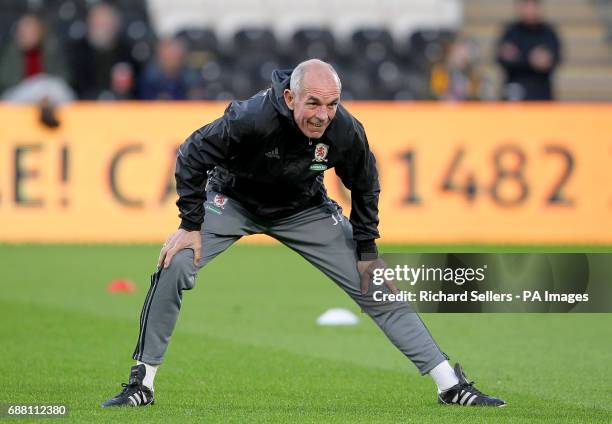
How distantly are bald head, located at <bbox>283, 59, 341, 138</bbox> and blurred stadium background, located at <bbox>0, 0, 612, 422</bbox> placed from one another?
157 centimetres

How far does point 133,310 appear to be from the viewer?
1250 centimetres

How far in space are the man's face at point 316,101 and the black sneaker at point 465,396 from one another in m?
1.65

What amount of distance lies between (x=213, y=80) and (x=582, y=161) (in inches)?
257

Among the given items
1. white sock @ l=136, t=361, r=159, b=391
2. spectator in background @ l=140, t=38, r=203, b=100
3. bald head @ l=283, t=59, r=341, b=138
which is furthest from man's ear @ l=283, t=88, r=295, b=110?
spectator in background @ l=140, t=38, r=203, b=100

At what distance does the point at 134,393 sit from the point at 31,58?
13.1 meters

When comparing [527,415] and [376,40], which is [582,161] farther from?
[527,415]

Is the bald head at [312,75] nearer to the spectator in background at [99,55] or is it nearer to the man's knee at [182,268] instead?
the man's knee at [182,268]

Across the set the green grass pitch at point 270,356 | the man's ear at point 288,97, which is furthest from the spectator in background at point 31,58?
the man's ear at point 288,97

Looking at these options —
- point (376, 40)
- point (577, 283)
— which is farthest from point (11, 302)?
point (376, 40)

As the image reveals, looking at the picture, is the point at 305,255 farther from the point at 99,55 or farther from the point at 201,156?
the point at 99,55

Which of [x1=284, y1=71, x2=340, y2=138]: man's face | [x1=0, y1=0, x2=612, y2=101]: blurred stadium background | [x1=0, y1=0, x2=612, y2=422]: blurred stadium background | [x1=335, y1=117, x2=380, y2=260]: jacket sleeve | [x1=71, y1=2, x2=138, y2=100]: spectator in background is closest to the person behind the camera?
[x1=284, y1=71, x2=340, y2=138]: man's face

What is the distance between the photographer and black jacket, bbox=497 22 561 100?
67.4 ft

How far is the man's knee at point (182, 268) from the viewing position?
24.7 feet

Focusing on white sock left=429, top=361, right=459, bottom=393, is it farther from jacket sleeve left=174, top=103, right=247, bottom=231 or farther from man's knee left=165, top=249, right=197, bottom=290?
jacket sleeve left=174, top=103, right=247, bottom=231
